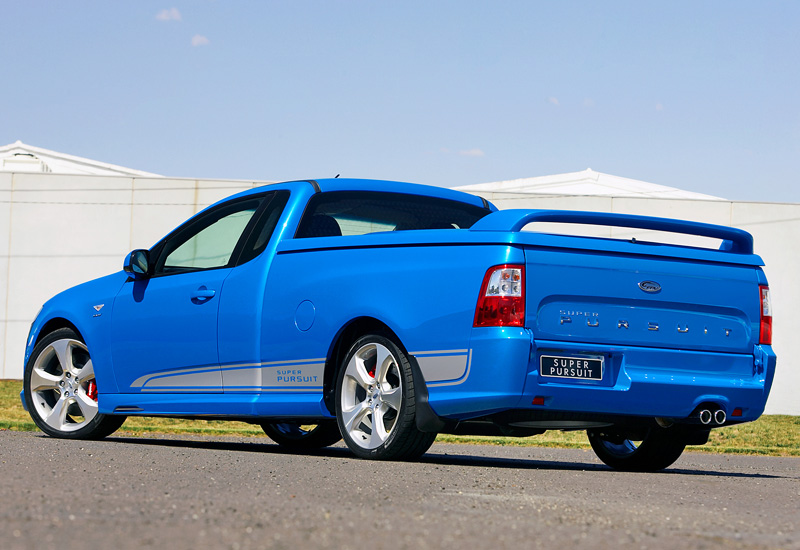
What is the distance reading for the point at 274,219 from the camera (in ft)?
25.1

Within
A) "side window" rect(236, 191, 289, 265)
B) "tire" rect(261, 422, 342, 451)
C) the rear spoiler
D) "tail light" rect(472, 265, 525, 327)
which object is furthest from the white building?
"tail light" rect(472, 265, 525, 327)

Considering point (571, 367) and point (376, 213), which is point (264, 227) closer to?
point (376, 213)

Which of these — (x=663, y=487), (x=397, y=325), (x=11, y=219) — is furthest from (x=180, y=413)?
(x=11, y=219)

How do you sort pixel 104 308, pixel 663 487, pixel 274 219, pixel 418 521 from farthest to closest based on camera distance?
pixel 104 308
pixel 274 219
pixel 663 487
pixel 418 521

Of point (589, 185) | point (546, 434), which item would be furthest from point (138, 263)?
point (589, 185)

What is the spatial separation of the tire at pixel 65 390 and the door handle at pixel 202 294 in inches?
54.8

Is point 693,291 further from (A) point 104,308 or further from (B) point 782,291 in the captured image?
(B) point 782,291

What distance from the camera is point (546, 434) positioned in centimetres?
1527

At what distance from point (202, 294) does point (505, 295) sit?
258 cm

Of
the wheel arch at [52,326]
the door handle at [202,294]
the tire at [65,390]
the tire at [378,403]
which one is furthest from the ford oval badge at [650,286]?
the wheel arch at [52,326]

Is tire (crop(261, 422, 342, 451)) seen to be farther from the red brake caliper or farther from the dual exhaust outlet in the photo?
the dual exhaust outlet

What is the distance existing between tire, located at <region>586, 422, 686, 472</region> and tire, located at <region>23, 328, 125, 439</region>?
3.60m

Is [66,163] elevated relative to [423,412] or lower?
elevated

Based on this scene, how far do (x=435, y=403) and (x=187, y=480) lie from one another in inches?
61.4
